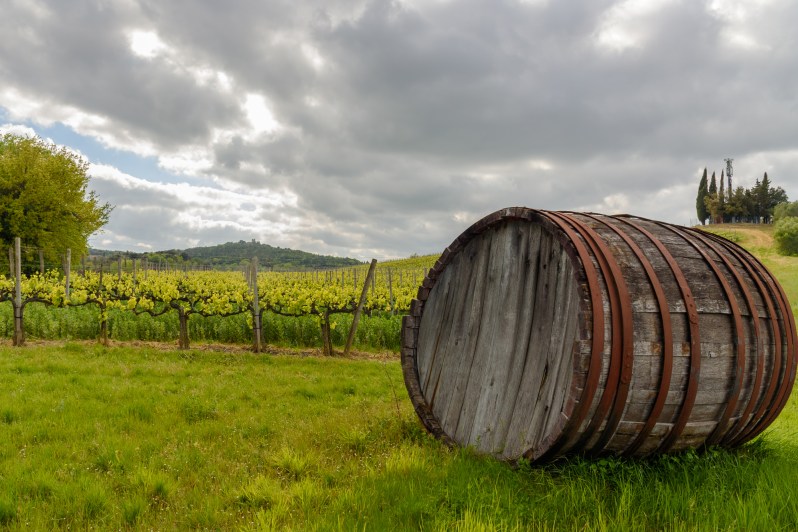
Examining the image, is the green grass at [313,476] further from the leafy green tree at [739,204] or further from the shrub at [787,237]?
the leafy green tree at [739,204]

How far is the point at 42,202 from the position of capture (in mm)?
30625

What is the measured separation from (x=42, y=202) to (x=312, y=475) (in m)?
34.9

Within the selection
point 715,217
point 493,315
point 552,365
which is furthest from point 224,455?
point 715,217

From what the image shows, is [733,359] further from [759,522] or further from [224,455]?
[224,455]

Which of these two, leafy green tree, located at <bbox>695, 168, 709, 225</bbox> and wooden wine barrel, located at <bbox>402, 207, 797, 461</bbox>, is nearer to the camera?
wooden wine barrel, located at <bbox>402, 207, 797, 461</bbox>

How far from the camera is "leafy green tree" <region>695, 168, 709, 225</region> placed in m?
82.4

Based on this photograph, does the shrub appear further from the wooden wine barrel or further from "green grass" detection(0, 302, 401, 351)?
the wooden wine barrel

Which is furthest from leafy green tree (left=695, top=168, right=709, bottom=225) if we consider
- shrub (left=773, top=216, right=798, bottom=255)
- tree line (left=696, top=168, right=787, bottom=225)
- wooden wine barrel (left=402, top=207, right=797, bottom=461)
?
wooden wine barrel (left=402, top=207, right=797, bottom=461)

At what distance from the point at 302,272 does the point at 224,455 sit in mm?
40774

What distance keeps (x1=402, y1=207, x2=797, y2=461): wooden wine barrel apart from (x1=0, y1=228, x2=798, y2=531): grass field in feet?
0.84

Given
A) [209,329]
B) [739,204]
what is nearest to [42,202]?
[209,329]

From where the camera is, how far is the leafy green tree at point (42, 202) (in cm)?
2952

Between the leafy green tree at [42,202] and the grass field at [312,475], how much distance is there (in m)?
28.4

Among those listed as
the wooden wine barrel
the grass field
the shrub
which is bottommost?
the grass field
